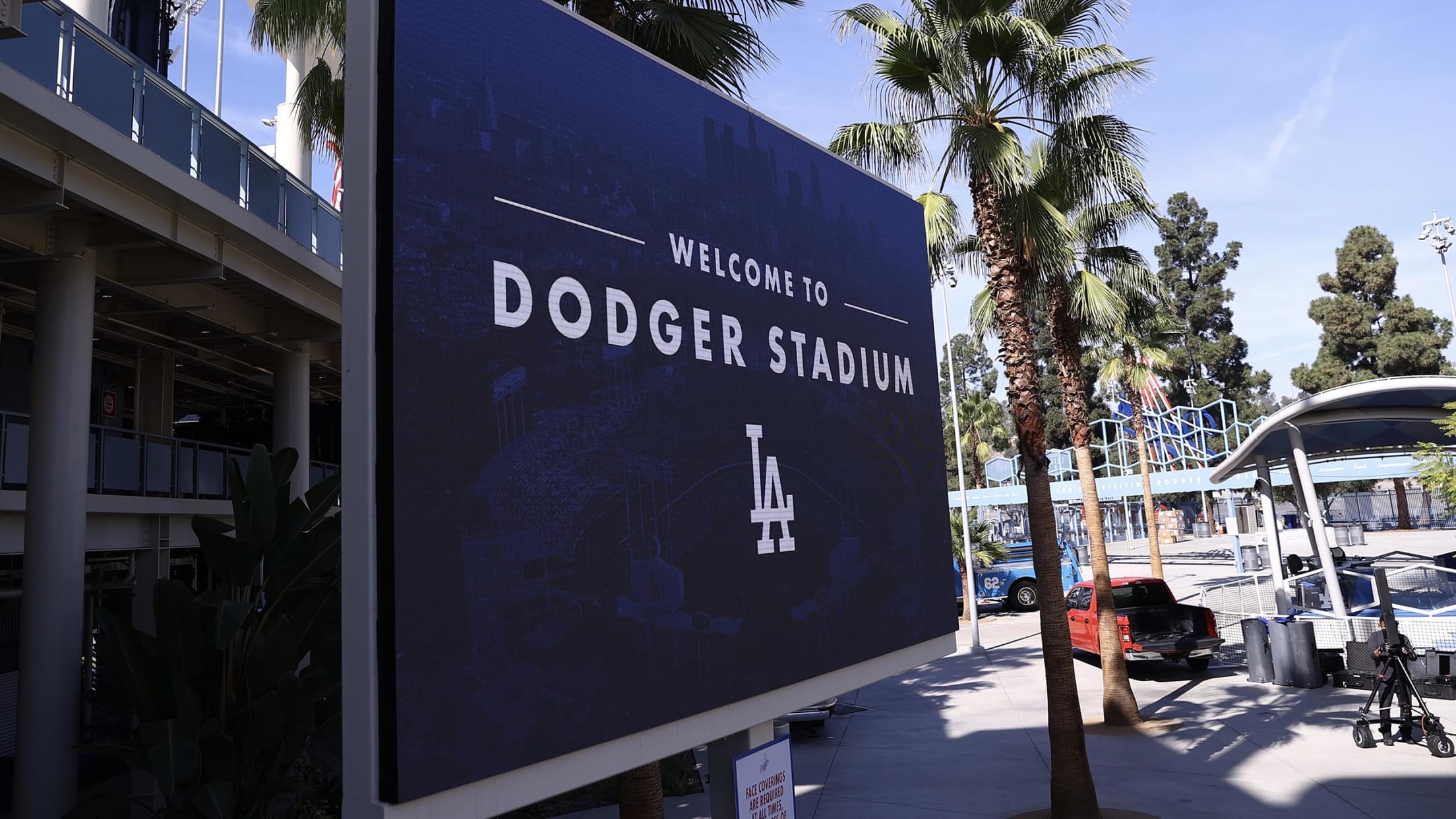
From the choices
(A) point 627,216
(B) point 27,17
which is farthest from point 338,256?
(A) point 627,216

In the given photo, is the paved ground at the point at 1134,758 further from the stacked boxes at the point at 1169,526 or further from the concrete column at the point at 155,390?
the stacked boxes at the point at 1169,526

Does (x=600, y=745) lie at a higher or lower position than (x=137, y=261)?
lower

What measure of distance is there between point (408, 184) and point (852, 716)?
14.0m

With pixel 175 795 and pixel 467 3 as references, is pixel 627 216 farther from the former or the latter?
pixel 175 795

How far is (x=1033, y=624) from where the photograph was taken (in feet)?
86.9

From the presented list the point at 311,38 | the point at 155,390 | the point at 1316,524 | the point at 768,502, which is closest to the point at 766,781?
the point at 768,502

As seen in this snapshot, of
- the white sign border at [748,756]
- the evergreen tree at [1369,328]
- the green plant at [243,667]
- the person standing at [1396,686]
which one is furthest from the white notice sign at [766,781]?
the evergreen tree at [1369,328]

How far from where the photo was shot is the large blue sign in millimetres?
3459

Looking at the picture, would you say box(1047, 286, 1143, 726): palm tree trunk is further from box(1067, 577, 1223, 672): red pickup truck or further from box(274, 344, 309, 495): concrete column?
box(274, 344, 309, 495): concrete column

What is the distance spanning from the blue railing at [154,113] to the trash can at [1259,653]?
15.1 meters

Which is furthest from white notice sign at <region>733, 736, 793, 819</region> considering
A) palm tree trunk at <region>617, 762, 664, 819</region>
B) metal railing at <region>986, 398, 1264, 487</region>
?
metal railing at <region>986, 398, 1264, 487</region>

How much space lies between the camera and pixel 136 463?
48.4 feet

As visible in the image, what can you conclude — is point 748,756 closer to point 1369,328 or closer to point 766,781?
point 766,781

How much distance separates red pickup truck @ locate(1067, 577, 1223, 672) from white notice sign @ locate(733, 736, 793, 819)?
12600mm
